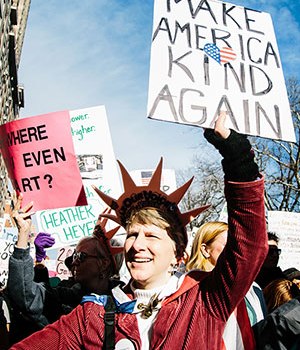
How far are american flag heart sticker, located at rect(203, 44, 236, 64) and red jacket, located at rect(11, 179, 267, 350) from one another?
1.38m

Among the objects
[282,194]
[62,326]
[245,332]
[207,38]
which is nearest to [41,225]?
[207,38]

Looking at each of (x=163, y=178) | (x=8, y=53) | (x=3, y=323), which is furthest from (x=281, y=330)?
(x=8, y=53)

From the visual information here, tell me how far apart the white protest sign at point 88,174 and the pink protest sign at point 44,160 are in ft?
5.07

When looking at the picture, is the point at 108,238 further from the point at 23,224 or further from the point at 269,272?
the point at 269,272

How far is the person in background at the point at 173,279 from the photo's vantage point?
2.05m

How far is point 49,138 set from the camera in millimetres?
4551

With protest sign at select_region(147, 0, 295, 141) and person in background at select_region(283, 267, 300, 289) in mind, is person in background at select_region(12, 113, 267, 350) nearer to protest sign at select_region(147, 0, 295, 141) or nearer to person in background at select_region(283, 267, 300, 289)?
protest sign at select_region(147, 0, 295, 141)

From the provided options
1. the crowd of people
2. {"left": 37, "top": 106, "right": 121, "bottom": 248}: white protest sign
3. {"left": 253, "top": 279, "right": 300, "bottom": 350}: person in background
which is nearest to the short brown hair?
the crowd of people

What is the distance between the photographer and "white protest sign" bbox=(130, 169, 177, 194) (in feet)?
27.4

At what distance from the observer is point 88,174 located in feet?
20.0

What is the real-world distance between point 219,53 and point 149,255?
4.87 ft

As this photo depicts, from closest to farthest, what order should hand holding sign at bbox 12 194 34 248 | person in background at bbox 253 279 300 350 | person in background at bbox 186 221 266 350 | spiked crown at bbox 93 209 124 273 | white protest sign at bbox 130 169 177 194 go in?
person in background at bbox 186 221 266 350
person in background at bbox 253 279 300 350
hand holding sign at bbox 12 194 34 248
spiked crown at bbox 93 209 124 273
white protest sign at bbox 130 169 177 194

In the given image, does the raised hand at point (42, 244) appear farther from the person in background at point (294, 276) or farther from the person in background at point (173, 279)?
the person in background at point (173, 279)

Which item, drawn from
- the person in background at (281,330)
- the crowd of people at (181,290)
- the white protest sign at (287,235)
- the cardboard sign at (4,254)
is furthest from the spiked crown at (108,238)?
the white protest sign at (287,235)
